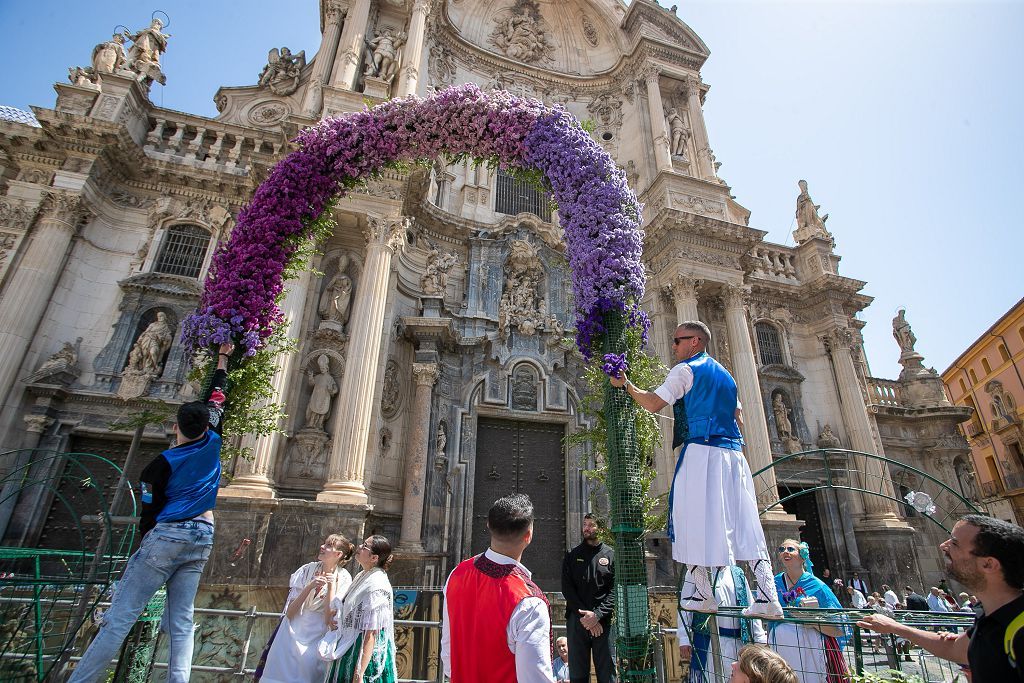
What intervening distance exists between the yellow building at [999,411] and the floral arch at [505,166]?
37137 mm

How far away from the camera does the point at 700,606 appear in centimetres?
368

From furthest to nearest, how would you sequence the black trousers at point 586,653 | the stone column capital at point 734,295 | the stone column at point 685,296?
1. the stone column capital at point 734,295
2. the stone column at point 685,296
3. the black trousers at point 586,653

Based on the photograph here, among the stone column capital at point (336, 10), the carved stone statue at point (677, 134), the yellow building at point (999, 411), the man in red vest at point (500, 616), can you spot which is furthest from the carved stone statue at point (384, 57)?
the yellow building at point (999, 411)

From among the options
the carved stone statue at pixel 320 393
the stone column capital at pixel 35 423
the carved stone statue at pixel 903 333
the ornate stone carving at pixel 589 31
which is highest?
the ornate stone carving at pixel 589 31

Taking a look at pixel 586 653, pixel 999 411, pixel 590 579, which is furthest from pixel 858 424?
pixel 999 411

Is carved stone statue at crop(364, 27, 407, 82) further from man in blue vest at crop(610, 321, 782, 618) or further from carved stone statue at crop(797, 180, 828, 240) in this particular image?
carved stone statue at crop(797, 180, 828, 240)

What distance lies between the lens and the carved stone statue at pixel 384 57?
1573cm

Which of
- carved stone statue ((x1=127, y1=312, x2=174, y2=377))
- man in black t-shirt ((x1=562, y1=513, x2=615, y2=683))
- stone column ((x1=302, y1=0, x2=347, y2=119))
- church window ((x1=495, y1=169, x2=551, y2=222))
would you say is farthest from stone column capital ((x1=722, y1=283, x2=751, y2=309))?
carved stone statue ((x1=127, y1=312, x2=174, y2=377))

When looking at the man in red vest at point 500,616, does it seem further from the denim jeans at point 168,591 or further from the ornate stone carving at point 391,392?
the ornate stone carving at point 391,392

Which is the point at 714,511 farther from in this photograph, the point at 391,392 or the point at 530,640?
the point at 391,392

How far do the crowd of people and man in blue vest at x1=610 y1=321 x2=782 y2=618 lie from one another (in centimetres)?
1

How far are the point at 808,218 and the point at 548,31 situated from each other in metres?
13.6

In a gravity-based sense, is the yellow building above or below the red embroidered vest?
above

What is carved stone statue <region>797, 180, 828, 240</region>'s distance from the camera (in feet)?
65.8
